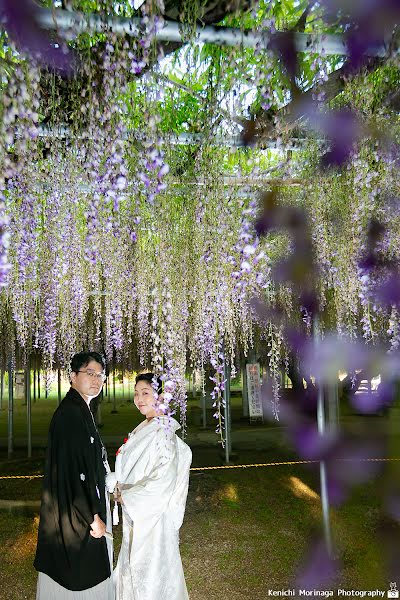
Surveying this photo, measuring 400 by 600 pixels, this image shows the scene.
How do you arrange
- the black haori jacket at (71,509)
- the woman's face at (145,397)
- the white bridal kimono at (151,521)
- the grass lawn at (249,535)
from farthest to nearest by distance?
the grass lawn at (249,535) < the woman's face at (145,397) < the white bridal kimono at (151,521) < the black haori jacket at (71,509)

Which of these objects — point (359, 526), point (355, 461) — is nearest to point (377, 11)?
point (359, 526)

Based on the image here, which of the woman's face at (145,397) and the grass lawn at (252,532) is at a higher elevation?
the woman's face at (145,397)

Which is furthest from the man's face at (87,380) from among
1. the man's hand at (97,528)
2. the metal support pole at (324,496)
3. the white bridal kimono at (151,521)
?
the metal support pole at (324,496)

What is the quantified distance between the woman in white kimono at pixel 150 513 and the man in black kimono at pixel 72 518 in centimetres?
11

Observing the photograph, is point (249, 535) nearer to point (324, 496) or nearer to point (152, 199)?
point (324, 496)

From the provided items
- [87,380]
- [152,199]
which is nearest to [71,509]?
[87,380]

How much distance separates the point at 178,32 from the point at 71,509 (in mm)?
1963

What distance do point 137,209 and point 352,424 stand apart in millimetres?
9060

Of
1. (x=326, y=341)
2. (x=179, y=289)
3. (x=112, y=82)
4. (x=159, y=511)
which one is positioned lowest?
(x=159, y=511)

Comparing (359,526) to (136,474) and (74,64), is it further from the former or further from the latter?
(74,64)

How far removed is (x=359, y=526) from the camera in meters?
3.96

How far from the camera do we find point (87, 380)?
2.40 meters

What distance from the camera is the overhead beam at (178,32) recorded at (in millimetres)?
1437

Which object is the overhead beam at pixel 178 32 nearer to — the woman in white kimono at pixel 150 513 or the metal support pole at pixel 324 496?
the woman in white kimono at pixel 150 513
